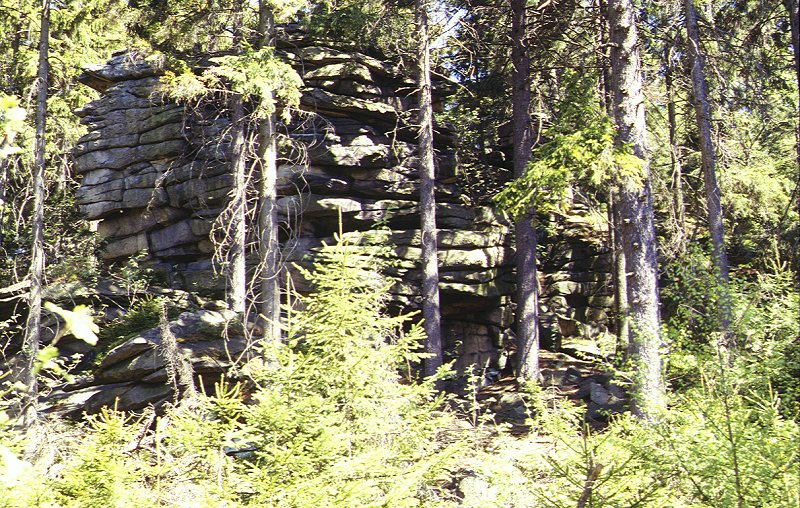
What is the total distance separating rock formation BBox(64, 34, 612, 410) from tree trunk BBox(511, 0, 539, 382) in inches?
57.6

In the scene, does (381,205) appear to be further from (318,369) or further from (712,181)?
(318,369)

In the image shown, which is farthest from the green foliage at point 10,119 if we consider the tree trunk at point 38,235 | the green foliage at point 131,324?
the green foliage at point 131,324

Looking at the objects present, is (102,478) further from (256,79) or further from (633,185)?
(256,79)

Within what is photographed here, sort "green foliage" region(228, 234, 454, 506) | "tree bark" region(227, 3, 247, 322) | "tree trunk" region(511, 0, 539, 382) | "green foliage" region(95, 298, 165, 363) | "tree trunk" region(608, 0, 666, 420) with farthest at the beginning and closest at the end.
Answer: "tree trunk" region(511, 0, 539, 382) < "tree bark" region(227, 3, 247, 322) < "green foliage" region(95, 298, 165, 363) < "tree trunk" region(608, 0, 666, 420) < "green foliage" region(228, 234, 454, 506)

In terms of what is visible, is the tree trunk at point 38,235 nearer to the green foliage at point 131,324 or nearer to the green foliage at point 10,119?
the green foliage at point 131,324

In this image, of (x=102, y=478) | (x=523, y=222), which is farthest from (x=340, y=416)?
(x=523, y=222)

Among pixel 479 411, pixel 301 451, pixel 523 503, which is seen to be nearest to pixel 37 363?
pixel 301 451

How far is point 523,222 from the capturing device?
54.4ft

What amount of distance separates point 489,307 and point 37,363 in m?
16.9

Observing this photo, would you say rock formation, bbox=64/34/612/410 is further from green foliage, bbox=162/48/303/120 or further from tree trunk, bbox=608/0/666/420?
tree trunk, bbox=608/0/666/420

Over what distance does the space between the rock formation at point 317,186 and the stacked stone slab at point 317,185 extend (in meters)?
0.03

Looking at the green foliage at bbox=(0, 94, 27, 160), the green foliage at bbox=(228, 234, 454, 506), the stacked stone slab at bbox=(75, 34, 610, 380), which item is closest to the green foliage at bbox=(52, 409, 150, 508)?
the green foliage at bbox=(228, 234, 454, 506)

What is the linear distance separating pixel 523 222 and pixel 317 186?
16.7ft

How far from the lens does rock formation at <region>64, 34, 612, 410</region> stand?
16.7 meters
